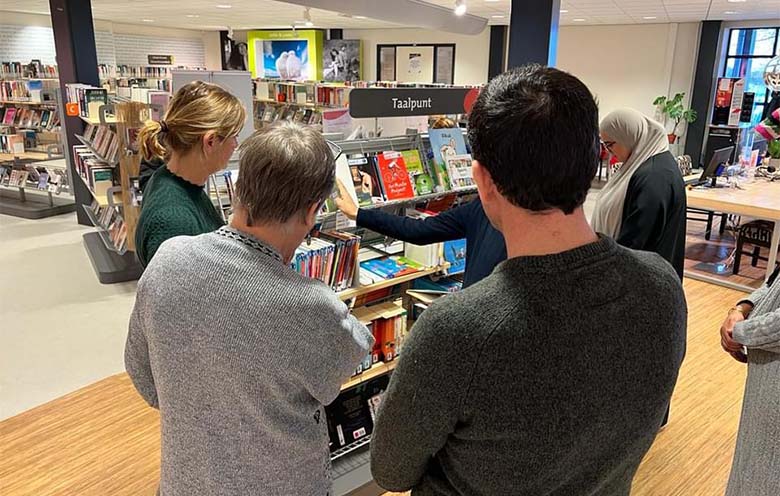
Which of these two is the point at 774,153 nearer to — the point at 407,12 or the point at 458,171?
the point at 407,12

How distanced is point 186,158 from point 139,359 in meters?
0.67

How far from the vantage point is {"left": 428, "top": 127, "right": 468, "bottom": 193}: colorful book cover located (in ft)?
9.25

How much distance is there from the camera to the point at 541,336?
81cm

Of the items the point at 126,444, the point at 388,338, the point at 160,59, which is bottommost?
the point at 126,444

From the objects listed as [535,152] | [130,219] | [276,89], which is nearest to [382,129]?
[130,219]

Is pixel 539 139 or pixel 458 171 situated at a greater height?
pixel 539 139

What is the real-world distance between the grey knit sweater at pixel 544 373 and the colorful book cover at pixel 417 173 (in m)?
1.86

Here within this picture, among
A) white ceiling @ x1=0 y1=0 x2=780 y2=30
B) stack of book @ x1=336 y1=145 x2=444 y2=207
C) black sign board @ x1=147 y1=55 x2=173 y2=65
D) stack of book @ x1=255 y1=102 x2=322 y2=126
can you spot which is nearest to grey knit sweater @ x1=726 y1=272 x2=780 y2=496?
stack of book @ x1=336 y1=145 x2=444 y2=207

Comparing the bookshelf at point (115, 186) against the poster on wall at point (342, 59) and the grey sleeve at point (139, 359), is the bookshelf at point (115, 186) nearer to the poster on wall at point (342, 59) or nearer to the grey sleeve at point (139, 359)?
the grey sleeve at point (139, 359)

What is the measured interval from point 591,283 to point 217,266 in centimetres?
72

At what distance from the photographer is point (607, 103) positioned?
476 inches

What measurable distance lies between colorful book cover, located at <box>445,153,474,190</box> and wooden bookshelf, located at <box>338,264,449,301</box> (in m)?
0.40

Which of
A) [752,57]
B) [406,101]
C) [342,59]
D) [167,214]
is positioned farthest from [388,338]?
[342,59]

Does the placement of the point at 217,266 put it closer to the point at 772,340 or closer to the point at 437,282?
the point at 772,340
